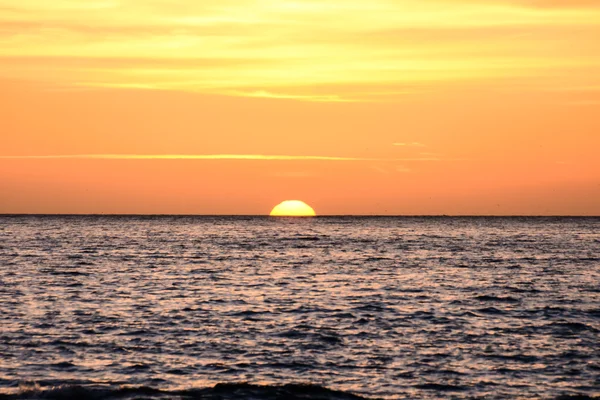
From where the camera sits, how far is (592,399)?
25031 millimetres

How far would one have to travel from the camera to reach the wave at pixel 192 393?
82.0 ft

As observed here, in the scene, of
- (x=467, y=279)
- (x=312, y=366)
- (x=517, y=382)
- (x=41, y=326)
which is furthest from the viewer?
(x=467, y=279)

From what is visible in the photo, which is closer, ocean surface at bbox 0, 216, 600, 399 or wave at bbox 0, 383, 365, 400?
wave at bbox 0, 383, 365, 400

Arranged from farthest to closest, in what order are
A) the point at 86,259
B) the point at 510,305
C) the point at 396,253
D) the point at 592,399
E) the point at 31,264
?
the point at 396,253 → the point at 86,259 → the point at 31,264 → the point at 510,305 → the point at 592,399

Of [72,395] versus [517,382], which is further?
[517,382]

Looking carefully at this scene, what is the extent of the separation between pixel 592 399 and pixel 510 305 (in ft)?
72.7

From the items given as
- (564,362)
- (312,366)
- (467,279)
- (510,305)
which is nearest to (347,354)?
(312,366)

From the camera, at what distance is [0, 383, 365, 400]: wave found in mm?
25000

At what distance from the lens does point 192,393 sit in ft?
83.9

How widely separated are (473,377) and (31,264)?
59403 mm

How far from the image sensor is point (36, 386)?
26094 mm

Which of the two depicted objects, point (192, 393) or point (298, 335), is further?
point (298, 335)

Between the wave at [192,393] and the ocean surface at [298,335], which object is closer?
the wave at [192,393]

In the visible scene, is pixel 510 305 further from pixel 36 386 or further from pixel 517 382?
pixel 36 386
